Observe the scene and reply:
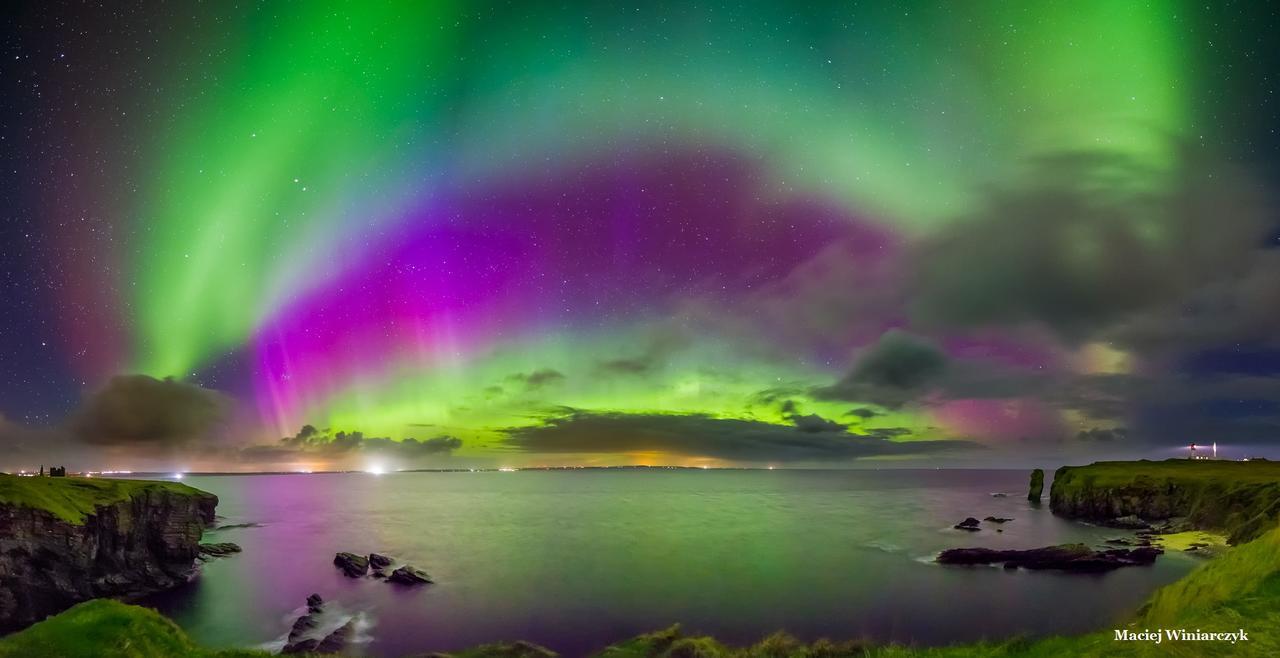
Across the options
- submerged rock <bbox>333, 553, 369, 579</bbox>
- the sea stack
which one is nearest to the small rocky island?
the sea stack

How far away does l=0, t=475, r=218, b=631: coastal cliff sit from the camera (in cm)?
5112

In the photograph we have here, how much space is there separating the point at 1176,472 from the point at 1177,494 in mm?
20203

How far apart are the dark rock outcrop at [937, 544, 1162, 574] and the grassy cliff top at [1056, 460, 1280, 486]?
29458 millimetres

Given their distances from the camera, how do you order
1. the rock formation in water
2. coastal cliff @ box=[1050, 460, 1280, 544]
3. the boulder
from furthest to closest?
the rock formation in water < coastal cliff @ box=[1050, 460, 1280, 544] < the boulder

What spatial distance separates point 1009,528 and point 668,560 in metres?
69.0

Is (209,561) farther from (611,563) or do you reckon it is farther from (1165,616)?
(1165,616)

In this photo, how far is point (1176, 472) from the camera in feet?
384

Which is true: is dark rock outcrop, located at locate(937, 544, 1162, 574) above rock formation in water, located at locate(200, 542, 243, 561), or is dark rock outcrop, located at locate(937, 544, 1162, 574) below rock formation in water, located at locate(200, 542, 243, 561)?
above

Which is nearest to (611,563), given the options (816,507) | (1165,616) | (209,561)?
(209,561)

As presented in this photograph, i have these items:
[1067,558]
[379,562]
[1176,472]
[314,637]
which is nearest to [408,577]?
[379,562]

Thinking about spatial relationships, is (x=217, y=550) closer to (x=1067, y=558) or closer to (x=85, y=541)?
(x=85, y=541)

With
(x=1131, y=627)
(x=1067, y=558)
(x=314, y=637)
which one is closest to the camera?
(x=1131, y=627)

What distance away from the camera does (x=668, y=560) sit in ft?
279

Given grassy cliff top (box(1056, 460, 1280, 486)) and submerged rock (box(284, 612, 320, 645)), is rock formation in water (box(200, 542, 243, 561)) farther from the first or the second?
grassy cliff top (box(1056, 460, 1280, 486))
